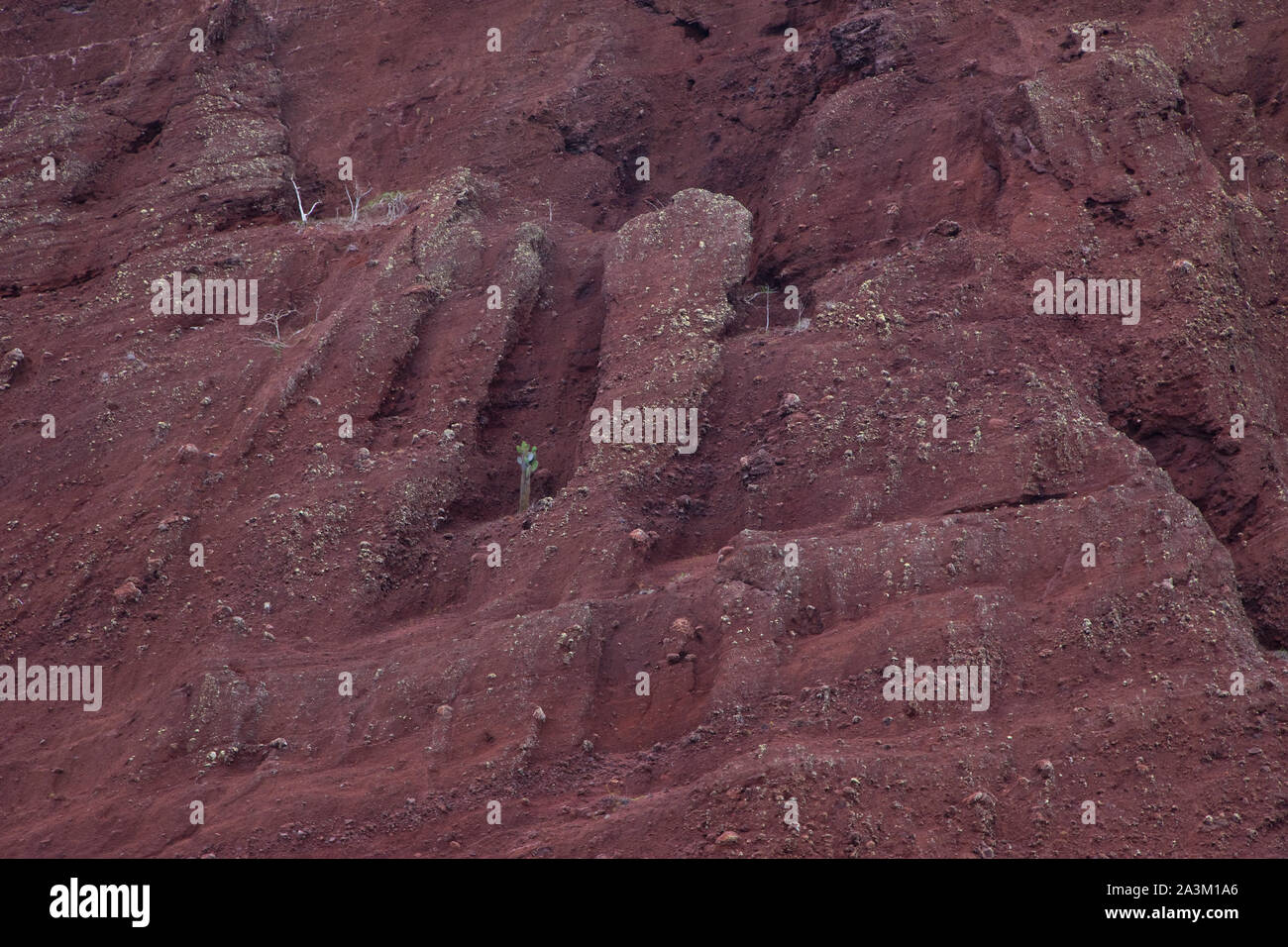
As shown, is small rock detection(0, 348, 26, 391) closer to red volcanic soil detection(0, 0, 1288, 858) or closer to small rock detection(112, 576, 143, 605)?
red volcanic soil detection(0, 0, 1288, 858)

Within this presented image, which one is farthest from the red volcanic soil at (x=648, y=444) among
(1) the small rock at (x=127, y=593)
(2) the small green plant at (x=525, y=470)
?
(2) the small green plant at (x=525, y=470)

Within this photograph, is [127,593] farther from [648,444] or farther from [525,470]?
[648,444]

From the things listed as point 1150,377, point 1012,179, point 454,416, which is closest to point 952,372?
point 1150,377

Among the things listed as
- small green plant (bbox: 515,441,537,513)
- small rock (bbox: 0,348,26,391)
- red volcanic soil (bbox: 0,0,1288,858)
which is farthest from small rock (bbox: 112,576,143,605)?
small rock (bbox: 0,348,26,391)

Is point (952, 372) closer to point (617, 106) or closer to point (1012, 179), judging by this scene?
point (1012, 179)

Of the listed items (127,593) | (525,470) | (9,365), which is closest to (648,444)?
(525,470)

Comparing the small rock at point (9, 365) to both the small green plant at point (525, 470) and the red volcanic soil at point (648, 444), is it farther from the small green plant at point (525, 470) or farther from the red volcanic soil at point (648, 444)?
the small green plant at point (525, 470)
